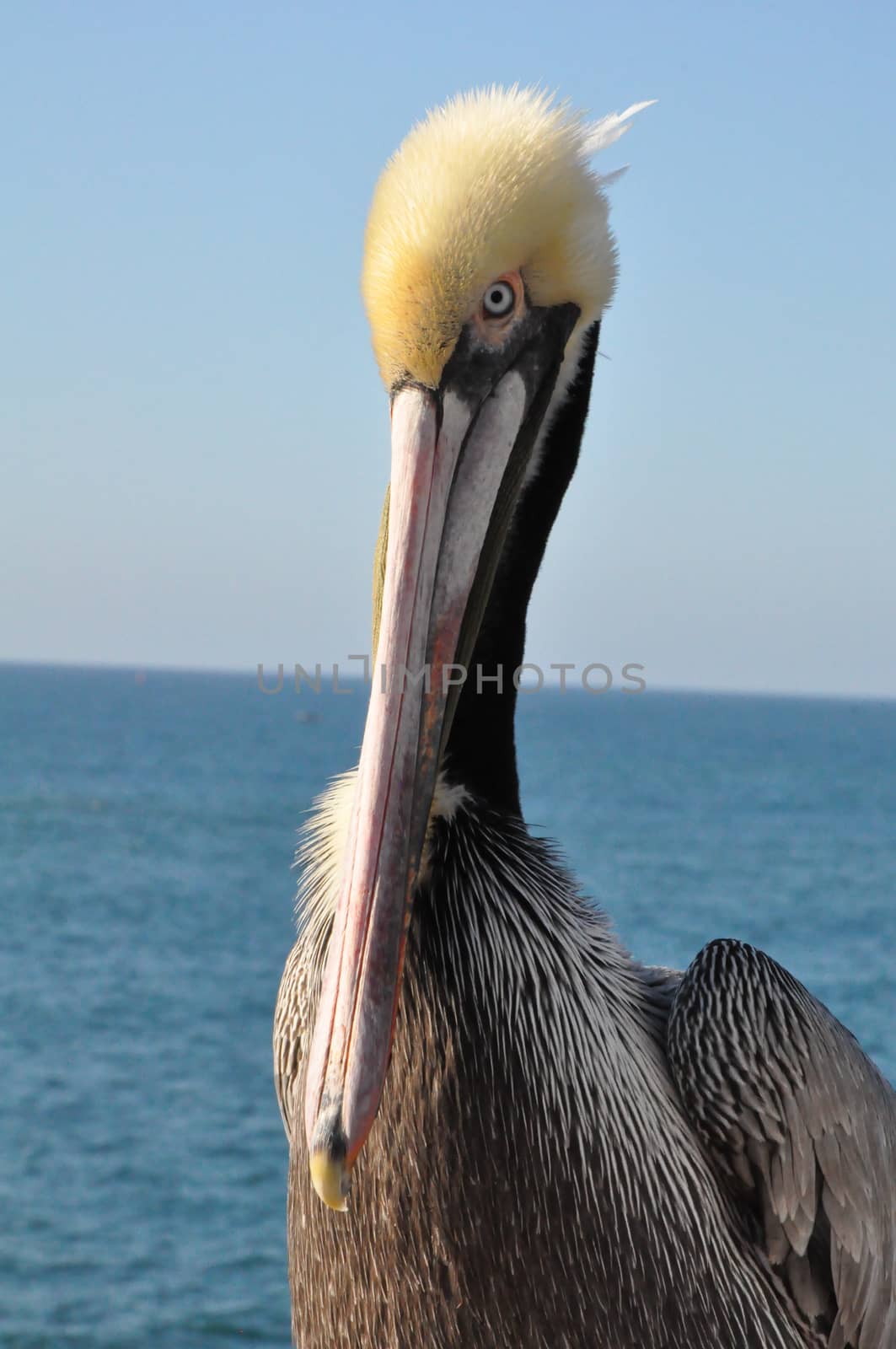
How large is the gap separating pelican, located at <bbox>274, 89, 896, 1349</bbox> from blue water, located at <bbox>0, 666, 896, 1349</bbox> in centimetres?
57

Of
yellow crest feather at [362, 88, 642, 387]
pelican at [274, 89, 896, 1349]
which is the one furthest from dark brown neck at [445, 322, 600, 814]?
yellow crest feather at [362, 88, 642, 387]

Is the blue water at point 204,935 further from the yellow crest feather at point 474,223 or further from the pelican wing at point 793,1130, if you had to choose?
the yellow crest feather at point 474,223

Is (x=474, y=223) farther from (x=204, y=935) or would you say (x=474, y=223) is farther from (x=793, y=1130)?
(x=204, y=935)

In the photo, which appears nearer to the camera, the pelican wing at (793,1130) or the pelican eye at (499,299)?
the pelican eye at (499,299)

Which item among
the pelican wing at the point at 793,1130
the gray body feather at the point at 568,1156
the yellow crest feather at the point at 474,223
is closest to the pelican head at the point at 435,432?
the yellow crest feather at the point at 474,223

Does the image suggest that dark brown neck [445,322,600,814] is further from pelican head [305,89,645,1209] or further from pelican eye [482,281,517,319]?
pelican eye [482,281,517,319]

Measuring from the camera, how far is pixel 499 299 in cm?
243

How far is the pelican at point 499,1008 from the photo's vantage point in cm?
→ 230

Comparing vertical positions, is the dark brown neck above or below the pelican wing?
above

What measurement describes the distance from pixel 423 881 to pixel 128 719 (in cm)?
12693

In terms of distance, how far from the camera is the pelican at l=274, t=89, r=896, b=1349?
7.54 feet

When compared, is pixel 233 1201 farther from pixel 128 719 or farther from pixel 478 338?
pixel 128 719

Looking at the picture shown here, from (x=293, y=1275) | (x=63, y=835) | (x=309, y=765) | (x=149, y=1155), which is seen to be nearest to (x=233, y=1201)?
(x=149, y=1155)

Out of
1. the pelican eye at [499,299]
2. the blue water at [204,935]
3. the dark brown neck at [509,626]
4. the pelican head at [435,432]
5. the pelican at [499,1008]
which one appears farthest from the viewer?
the blue water at [204,935]
